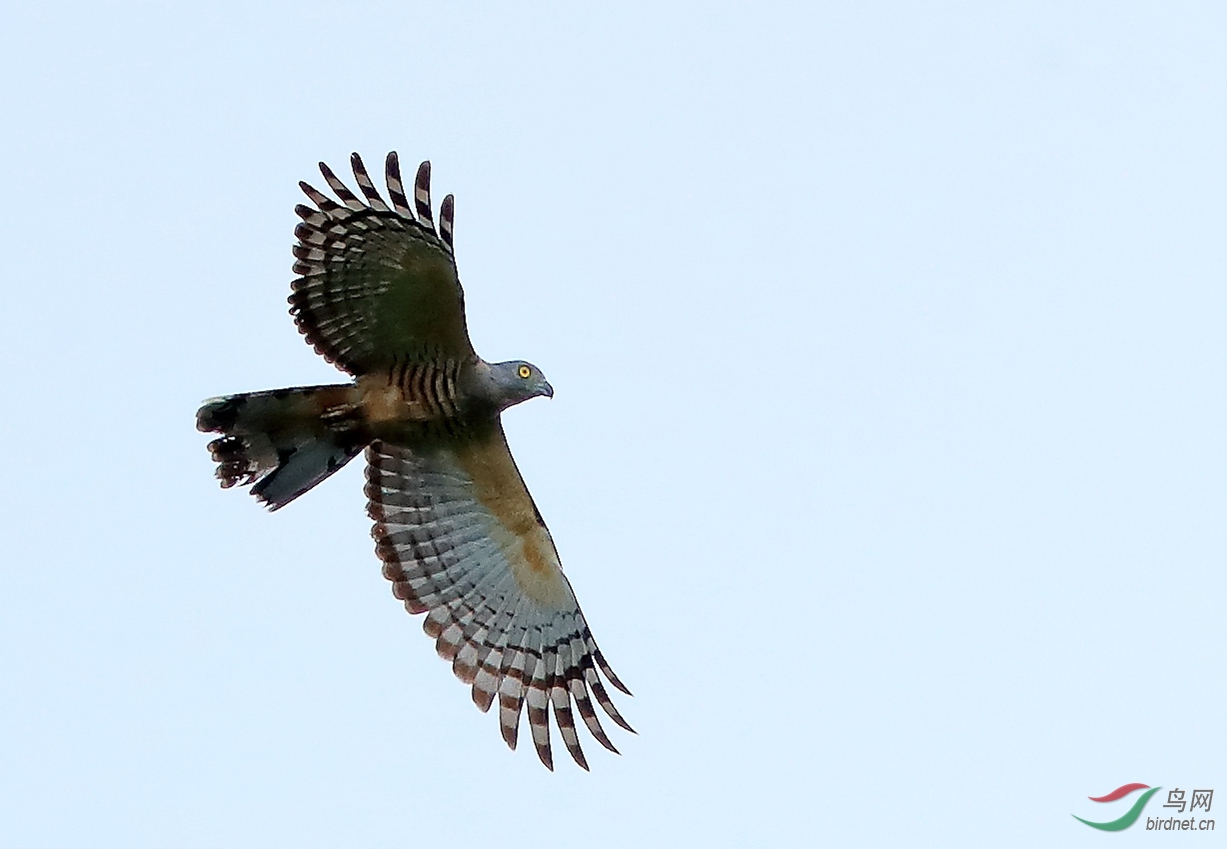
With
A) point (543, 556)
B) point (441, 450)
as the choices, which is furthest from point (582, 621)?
point (441, 450)

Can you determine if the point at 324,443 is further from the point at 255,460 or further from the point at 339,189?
the point at 339,189

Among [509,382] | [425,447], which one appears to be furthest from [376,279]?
[425,447]

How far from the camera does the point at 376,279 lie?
1308 cm

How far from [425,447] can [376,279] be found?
1.37 meters

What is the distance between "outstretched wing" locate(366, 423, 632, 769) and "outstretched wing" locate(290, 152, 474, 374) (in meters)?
0.80

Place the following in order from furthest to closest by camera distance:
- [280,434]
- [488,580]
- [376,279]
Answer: [488,580] → [280,434] → [376,279]

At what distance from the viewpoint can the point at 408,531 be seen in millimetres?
14078

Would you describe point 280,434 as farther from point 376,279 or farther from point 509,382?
point 509,382

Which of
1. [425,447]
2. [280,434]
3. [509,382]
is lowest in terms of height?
[280,434]

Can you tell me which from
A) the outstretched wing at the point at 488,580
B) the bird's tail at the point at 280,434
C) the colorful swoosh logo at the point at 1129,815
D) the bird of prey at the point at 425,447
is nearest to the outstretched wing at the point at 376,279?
the bird of prey at the point at 425,447

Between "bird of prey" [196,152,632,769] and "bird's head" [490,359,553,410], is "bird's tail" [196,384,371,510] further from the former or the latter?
"bird's head" [490,359,553,410]

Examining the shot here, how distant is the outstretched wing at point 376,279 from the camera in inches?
503

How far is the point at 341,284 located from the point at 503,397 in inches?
52.1

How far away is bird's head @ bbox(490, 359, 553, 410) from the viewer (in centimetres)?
1336
